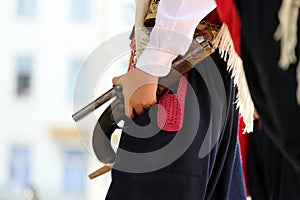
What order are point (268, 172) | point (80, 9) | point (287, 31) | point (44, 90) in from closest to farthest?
point (287, 31) < point (268, 172) < point (44, 90) < point (80, 9)

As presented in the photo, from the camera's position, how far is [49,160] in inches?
317

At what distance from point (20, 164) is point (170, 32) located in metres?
7.25

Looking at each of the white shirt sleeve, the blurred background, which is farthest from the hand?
the blurred background

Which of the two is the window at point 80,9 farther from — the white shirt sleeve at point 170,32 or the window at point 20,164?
the white shirt sleeve at point 170,32

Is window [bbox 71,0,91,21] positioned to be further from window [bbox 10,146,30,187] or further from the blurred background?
window [bbox 10,146,30,187]

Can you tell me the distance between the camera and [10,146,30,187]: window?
8008 millimetres

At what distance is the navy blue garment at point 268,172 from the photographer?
925 mm

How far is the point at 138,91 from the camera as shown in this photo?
1.06 m

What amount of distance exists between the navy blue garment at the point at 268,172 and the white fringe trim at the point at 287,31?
0.25 m

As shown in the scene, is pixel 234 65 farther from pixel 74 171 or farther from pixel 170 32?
pixel 74 171

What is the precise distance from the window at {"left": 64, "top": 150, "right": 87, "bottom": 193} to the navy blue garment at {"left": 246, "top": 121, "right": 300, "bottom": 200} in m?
6.47

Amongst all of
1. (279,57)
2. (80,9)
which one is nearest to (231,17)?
(279,57)

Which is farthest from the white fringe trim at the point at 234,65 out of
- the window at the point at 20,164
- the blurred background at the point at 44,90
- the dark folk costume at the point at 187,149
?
the window at the point at 20,164

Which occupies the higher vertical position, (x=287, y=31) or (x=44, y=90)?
(x=287, y=31)
